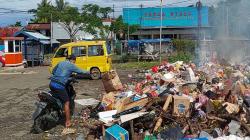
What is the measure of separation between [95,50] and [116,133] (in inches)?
528

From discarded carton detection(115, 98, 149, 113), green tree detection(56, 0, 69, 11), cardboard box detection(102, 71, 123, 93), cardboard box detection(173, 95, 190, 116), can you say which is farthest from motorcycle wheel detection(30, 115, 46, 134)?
green tree detection(56, 0, 69, 11)

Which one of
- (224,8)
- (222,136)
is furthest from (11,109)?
(224,8)

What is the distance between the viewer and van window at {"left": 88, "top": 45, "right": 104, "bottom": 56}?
804 inches

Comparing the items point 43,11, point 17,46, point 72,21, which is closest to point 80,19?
point 72,21

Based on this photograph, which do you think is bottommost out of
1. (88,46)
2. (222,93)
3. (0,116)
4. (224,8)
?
(0,116)

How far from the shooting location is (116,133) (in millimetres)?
7395

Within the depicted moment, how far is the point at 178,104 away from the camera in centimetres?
841

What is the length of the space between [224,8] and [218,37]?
8.70ft

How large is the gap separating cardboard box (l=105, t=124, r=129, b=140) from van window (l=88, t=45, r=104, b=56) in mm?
12807

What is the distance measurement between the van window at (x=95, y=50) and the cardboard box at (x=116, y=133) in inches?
504

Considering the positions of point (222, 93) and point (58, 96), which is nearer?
point (58, 96)

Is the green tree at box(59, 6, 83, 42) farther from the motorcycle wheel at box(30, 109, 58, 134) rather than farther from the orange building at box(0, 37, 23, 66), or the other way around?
the motorcycle wheel at box(30, 109, 58, 134)

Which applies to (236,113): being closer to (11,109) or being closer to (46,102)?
(46,102)

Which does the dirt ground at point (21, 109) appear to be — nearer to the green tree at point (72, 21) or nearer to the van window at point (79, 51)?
the van window at point (79, 51)
